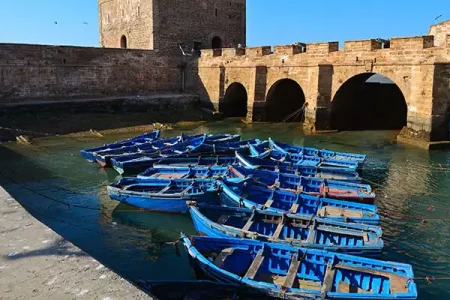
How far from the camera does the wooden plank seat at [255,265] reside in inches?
261

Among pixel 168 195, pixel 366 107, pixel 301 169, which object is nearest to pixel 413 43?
pixel 366 107

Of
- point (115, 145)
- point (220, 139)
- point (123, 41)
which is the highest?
point (123, 41)

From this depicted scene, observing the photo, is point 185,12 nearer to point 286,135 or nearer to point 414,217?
point 286,135

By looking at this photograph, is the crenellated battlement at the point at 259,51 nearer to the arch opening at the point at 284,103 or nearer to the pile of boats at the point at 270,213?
the arch opening at the point at 284,103

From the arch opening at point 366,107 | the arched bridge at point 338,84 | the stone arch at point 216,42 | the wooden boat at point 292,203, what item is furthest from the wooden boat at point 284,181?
the stone arch at point 216,42

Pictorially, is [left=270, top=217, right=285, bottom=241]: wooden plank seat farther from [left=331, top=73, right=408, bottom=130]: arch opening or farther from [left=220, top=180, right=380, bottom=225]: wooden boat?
[left=331, top=73, right=408, bottom=130]: arch opening

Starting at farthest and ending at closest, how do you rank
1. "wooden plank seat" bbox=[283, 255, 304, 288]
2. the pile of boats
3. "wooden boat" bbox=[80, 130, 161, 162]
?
1. "wooden boat" bbox=[80, 130, 161, 162]
2. the pile of boats
3. "wooden plank seat" bbox=[283, 255, 304, 288]

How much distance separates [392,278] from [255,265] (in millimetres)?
2052

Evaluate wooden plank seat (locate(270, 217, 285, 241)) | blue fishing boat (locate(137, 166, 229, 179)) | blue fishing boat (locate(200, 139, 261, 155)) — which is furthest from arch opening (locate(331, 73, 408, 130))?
wooden plank seat (locate(270, 217, 285, 241))

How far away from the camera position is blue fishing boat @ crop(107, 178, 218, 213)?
1028 cm

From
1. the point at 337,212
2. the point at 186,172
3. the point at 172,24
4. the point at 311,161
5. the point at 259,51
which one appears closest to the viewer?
the point at 337,212

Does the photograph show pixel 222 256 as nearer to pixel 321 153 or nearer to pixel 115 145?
pixel 321 153

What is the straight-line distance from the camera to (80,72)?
24.9 meters

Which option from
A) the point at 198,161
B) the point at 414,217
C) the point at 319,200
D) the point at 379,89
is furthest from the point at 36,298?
the point at 379,89
